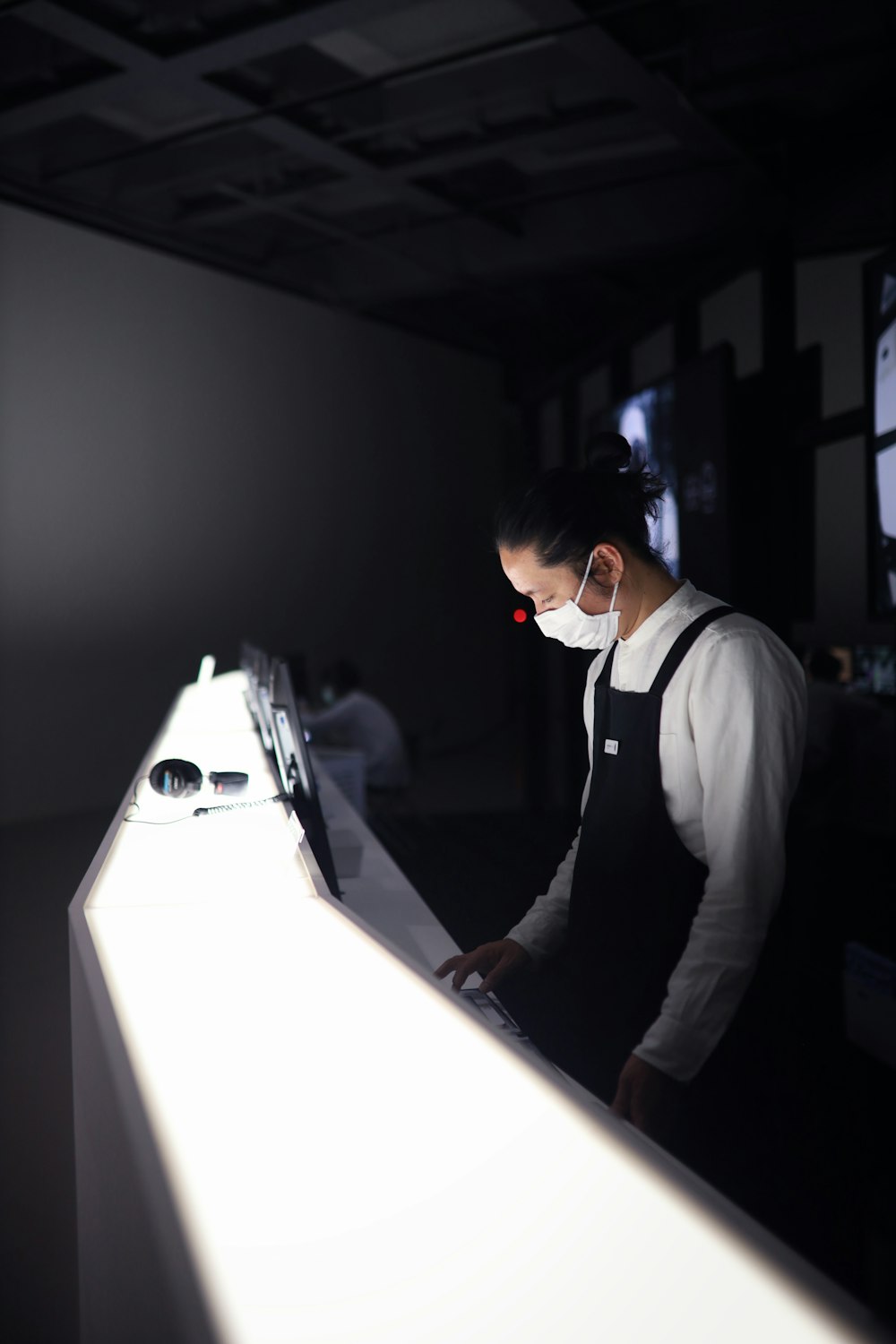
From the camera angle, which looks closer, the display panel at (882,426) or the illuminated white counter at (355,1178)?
the illuminated white counter at (355,1178)

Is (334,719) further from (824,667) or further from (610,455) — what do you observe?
(610,455)

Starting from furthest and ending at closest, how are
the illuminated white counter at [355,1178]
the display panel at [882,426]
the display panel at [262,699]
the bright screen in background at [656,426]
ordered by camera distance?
the bright screen in background at [656,426]
the display panel at [882,426]
the display panel at [262,699]
the illuminated white counter at [355,1178]

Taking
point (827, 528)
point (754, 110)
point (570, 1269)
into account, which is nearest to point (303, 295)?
point (754, 110)

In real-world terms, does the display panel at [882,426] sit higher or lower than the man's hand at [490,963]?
higher

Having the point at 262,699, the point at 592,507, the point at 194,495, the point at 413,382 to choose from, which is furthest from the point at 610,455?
the point at 413,382

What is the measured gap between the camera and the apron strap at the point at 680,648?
3.09ft

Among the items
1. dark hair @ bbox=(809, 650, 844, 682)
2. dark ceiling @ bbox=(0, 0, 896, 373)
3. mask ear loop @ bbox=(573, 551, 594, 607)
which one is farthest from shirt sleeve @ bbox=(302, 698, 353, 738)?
mask ear loop @ bbox=(573, 551, 594, 607)

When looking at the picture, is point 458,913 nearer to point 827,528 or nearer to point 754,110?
point 827,528

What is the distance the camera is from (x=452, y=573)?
357 inches

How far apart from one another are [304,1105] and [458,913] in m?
0.53

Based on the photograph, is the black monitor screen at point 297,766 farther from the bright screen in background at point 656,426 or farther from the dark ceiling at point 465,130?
the dark ceiling at point 465,130

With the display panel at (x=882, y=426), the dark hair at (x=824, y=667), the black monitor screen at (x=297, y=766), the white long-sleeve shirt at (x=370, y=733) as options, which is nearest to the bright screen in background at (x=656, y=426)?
the dark hair at (x=824, y=667)

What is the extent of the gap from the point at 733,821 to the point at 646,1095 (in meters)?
0.27

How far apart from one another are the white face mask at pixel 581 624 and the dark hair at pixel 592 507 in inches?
1.1
